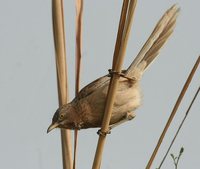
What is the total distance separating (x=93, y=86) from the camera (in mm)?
3359

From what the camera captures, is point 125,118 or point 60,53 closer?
point 60,53

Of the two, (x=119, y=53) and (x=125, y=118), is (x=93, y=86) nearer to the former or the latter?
(x=125, y=118)

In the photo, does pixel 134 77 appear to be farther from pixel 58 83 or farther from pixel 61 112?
pixel 58 83

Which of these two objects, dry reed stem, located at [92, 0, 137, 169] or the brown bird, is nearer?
dry reed stem, located at [92, 0, 137, 169]

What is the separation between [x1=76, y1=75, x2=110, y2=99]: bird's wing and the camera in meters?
3.31

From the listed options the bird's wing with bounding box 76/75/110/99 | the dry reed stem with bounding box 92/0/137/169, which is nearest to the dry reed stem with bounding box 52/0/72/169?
the dry reed stem with bounding box 92/0/137/169

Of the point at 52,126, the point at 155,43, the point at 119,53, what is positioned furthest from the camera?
the point at 155,43

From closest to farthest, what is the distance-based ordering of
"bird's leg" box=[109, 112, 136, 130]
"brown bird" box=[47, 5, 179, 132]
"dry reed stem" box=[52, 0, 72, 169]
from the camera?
"dry reed stem" box=[52, 0, 72, 169] → "brown bird" box=[47, 5, 179, 132] → "bird's leg" box=[109, 112, 136, 130]

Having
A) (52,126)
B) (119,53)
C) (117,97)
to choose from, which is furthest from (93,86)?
(119,53)

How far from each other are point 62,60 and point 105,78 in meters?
0.97

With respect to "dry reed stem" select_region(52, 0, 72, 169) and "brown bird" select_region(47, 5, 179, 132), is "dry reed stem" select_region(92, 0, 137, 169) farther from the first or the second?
"brown bird" select_region(47, 5, 179, 132)

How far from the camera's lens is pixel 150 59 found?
354cm

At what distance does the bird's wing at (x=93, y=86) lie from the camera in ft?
10.9

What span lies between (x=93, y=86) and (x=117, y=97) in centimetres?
20
